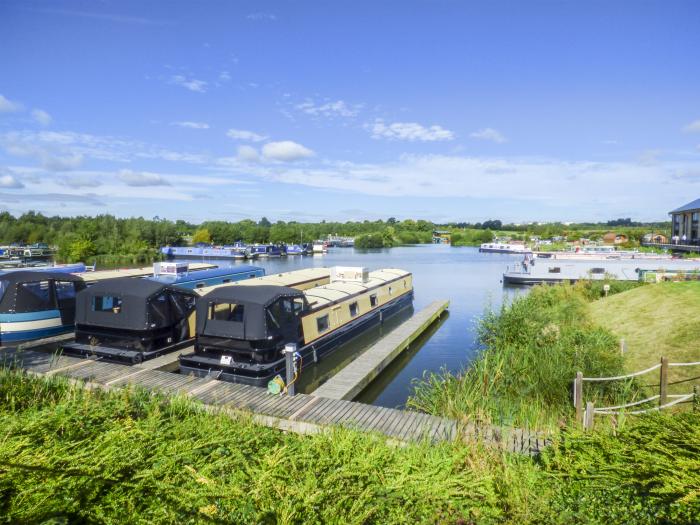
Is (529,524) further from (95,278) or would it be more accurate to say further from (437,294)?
(437,294)

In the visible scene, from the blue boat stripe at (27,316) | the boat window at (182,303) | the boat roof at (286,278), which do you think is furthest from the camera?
the boat roof at (286,278)

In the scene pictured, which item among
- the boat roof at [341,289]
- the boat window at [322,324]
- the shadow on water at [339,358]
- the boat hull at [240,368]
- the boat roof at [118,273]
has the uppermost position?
the boat roof at [118,273]

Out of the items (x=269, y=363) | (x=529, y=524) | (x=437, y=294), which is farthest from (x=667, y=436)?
(x=437, y=294)

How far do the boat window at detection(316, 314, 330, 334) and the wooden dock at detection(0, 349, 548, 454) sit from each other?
223 inches

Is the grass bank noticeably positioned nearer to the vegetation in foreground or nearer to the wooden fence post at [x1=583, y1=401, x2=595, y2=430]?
the wooden fence post at [x1=583, y1=401, x2=595, y2=430]

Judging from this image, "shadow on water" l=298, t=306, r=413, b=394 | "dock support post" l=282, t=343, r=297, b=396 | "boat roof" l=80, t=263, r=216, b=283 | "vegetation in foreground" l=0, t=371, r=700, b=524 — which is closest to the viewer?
"vegetation in foreground" l=0, t=371, r=700, b=524

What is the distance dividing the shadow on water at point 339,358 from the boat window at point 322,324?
113cm

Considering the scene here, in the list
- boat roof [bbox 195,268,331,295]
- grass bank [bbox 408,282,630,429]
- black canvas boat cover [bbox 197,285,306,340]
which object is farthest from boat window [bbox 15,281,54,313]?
grass bank [bbox 408,282,630,429]

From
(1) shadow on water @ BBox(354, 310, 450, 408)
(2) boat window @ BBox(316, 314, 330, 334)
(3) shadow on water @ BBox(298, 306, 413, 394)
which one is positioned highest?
(2) boat window @ BBox(316, 314, 330, 334)

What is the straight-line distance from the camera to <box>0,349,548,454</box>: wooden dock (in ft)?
26.0

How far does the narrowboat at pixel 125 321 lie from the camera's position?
13227 mm

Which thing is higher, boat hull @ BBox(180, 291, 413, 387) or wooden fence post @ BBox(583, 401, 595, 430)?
wooden fence post @ BBox(583, 401, 595, 430)

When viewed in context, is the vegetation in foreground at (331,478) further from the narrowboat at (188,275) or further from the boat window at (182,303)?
the narrowboat at (188,275)

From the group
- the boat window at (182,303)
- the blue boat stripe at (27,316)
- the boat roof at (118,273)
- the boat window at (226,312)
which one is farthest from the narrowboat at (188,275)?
the boat window at (226,312)
